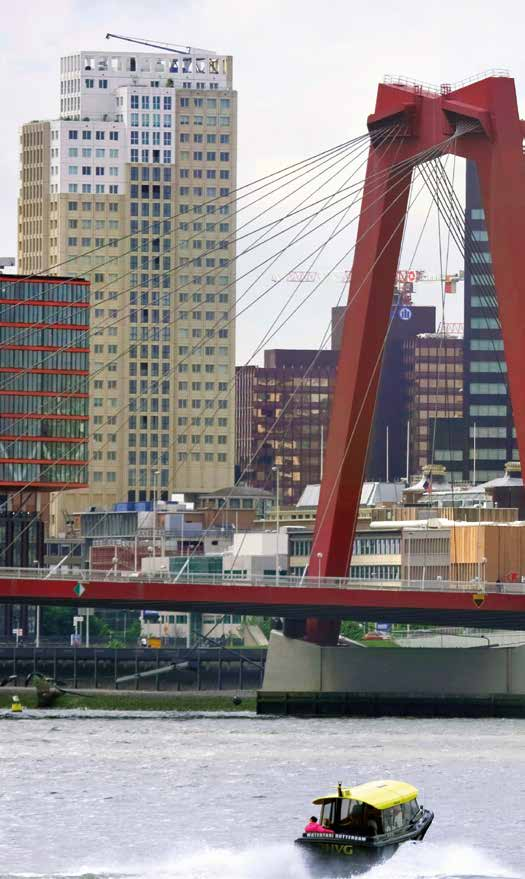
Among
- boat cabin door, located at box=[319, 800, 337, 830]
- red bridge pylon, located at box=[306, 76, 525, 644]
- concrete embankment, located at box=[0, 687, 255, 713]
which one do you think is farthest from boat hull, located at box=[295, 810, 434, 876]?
concrete embankment, located at box=[0, 687, 255, 713]

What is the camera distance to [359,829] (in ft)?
205

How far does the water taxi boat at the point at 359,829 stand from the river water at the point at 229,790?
0.41 m

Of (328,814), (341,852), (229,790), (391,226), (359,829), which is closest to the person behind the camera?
(341,852)

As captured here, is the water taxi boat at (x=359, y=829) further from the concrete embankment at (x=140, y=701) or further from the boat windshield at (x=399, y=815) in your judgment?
the concrete embankment at (x=140, y=701)

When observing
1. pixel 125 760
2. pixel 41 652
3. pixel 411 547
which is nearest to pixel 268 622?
pixel 411 547

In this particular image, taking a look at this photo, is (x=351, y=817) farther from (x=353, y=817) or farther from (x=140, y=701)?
(x=140, y=701)

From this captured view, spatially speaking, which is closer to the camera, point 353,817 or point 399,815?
point 353,817

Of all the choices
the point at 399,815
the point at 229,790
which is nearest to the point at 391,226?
the point at 229,790

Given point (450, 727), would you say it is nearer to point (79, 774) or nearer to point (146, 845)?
point (79, 774)

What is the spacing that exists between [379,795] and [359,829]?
1.94 m

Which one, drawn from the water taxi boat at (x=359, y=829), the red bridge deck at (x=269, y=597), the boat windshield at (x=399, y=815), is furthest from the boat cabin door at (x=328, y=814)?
the red bridge deck at (x=269, y=597)

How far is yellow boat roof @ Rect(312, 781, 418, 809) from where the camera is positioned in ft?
205

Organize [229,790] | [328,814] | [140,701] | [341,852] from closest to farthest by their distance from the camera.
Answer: [341,852], [328,814], [229,790], [140,701]

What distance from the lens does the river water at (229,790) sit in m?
63.6
